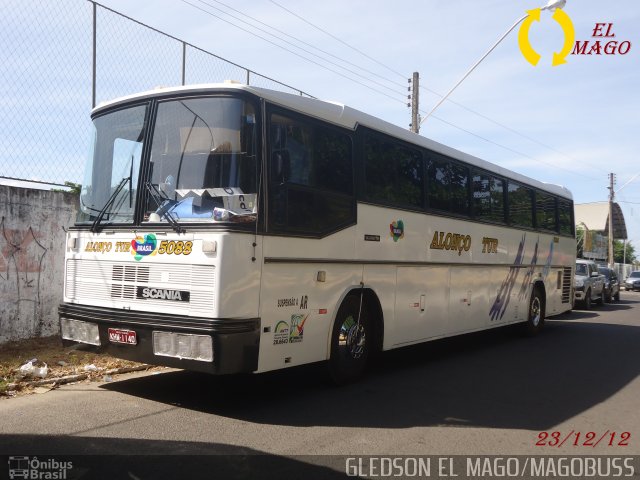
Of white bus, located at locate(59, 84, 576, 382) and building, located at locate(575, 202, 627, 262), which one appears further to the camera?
building, located at locate(575, 202, 627, 262)

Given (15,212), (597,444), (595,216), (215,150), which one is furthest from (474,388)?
(595,216)

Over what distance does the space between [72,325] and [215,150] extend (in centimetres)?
258

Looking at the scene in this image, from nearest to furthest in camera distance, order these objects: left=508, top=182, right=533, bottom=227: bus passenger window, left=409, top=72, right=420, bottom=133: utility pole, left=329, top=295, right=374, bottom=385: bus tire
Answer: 1. left=329, top=295, right=374, bottom=385: bus tire
2. left=508, top=182, right=533, bottom=227: bus passenger window
3. left=409, top=72, right=420, bottom=133: utility pole

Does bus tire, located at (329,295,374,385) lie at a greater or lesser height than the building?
lesser

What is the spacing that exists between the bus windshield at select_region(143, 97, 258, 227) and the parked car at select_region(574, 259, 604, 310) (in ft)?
Answer: 60.5

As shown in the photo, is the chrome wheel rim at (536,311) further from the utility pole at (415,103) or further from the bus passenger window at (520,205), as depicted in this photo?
the utility pole at (415,103)

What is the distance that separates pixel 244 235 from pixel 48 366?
368 centimetres

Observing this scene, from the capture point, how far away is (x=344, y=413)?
6.00 m

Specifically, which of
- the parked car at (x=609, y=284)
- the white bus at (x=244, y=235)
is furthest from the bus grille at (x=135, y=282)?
the parked car at (x=609, y=284)

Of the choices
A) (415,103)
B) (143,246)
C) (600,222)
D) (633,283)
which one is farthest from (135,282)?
(600,222)

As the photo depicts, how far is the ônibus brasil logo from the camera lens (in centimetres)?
584

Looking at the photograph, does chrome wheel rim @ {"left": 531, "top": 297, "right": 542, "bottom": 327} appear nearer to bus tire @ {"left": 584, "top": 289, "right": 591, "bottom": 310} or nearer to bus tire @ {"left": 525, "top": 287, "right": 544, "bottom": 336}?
bus tire @ {"left": 525, "top": 287, "right": 544, "bottom": 336}

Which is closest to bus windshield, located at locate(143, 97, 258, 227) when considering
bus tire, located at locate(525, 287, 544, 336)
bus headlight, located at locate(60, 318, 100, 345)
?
bus headlight, located at locate(60, 318, 100, 345)

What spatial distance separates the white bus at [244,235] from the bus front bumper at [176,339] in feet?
0.05
